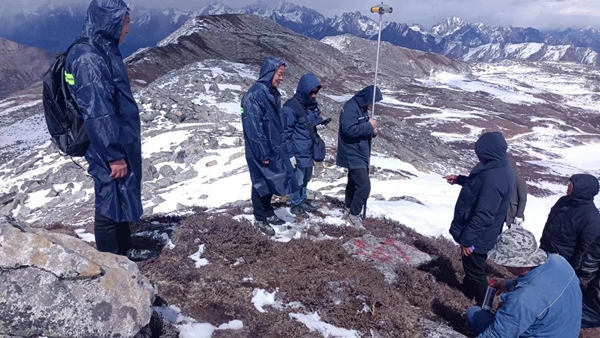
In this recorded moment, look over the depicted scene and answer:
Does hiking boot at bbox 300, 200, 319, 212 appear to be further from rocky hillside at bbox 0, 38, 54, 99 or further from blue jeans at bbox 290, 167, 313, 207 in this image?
rocky hillside at bbox 0, 38, 54, 99

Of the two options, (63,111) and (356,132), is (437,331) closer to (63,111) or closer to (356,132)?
(356,132)

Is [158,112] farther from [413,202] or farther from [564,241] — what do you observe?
[564,241]

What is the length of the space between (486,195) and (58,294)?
15.0 feet

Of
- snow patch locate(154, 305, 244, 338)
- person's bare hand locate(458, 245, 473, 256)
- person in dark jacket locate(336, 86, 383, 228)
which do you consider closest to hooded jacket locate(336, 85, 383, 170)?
person in dark jacket locate(336, 86, 383, 228)

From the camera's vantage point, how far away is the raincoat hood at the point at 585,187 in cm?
568

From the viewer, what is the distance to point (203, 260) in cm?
612

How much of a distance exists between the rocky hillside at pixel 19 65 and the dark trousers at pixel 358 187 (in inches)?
7147

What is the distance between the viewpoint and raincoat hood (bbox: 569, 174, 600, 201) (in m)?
5.68

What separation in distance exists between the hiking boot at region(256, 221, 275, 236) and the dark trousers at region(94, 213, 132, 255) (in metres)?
2.43

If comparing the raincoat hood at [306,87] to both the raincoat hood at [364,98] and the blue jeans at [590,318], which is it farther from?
the blue jeans at [590,318]

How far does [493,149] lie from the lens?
17.1 ft

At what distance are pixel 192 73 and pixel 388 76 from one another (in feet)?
265

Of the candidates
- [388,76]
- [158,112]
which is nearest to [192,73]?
[158,112]

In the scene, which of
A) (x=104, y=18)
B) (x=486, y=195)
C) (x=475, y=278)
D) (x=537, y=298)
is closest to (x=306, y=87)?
(x=486, y=195)
